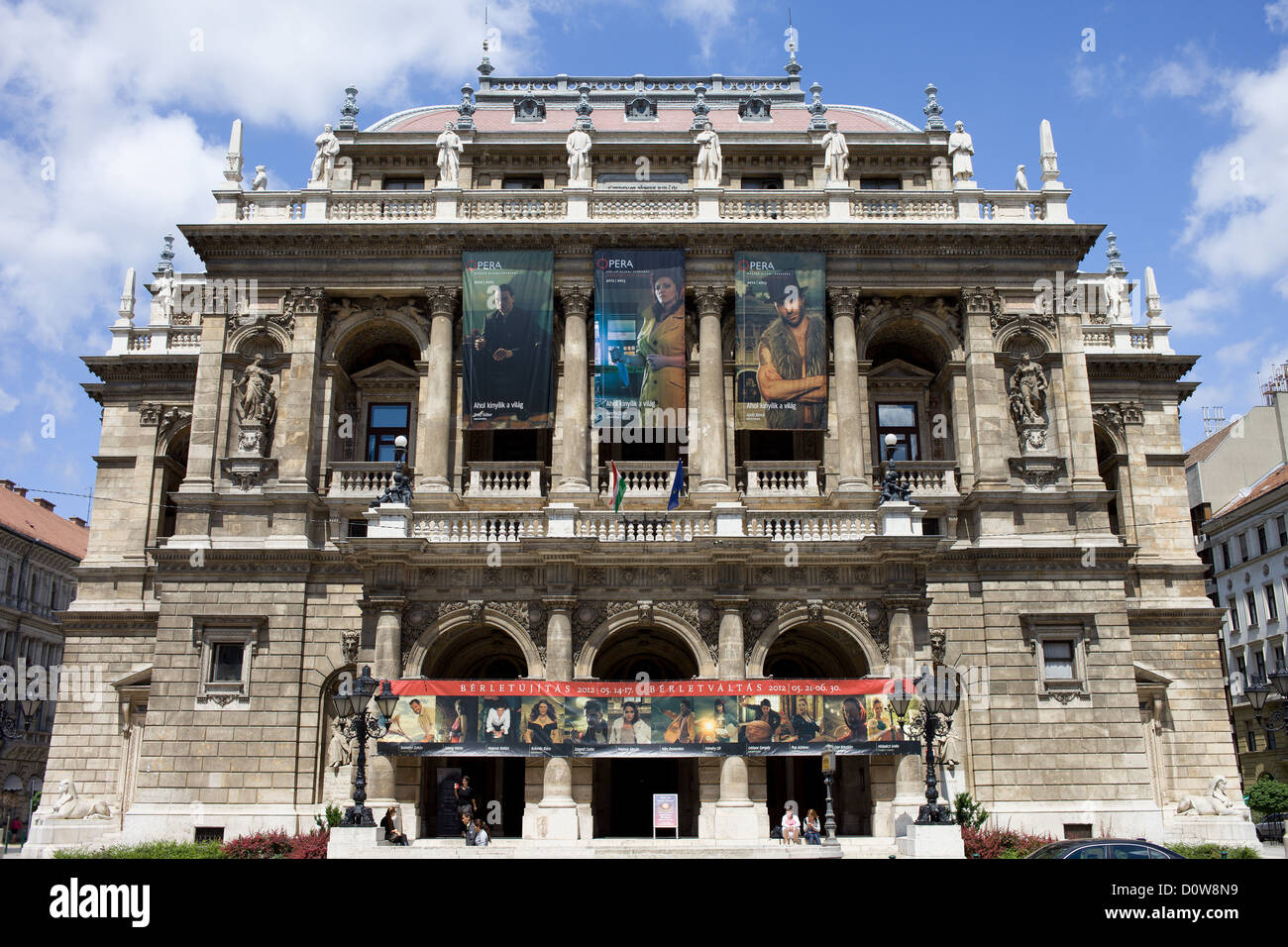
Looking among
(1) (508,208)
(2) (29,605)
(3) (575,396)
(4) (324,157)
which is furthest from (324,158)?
(2) (29,605)

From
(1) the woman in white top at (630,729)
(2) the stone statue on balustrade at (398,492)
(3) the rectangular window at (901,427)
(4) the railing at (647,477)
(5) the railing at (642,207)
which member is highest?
(5) the railing at (642,207)

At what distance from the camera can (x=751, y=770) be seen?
2966 cm

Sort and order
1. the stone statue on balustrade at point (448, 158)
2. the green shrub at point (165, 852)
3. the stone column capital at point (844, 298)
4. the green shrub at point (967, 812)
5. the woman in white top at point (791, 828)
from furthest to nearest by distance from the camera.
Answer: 1. the stone statue on balustrade at point (448, 158)
2. the stone column capital at point (844, 298)
3. the green shrub at point (967, 812)
4. the woman in white top at point (791, 828)
5. the green shrub at point (165, 852)

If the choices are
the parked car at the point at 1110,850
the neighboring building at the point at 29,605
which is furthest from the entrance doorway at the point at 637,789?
the neighboring building at the point at 29,605

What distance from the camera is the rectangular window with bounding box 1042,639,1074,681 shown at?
3291cm

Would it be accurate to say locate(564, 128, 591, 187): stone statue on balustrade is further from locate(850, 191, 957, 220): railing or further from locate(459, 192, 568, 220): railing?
locate(850, 191, 957, 220): railing

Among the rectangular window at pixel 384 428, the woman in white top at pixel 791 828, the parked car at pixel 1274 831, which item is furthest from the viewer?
the parked car at pixel 1274 831

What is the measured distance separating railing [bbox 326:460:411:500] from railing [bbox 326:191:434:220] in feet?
27.8

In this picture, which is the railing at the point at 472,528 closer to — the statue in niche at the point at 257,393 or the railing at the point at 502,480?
the railing at the point at 502,480

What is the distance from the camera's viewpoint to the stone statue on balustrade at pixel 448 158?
119ft

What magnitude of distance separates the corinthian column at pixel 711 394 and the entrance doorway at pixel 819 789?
864 centimetres

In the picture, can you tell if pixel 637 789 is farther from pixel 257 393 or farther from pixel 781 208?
pixel 781 208
